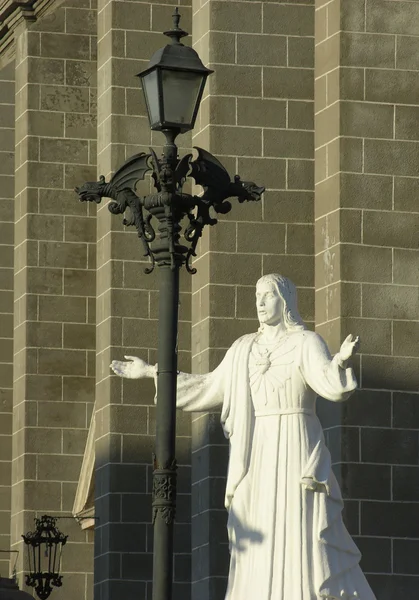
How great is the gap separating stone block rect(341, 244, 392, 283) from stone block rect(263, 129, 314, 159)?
219 centimetres

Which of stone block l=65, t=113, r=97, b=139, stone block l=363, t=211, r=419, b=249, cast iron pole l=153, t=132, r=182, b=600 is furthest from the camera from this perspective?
stone block l=65, t=113, r=97, b=139

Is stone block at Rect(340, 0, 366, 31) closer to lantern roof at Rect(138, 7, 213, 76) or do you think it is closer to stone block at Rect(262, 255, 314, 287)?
stone block at Rect(262, 255, 314, 287)

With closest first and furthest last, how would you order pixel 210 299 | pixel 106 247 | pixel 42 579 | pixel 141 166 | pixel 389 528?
1. pixel 141 166
2. pixel 389 528
3. pixel 210 299
4. pixel 106 247
5. pixel 42 579

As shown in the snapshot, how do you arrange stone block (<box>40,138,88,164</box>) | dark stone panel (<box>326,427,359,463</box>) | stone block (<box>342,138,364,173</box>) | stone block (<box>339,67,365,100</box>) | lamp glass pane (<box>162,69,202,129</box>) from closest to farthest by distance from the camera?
lamp glass pane (<box>162,69,202,129</box>) → dark stone panel (<box>326,427,359,463</box>) → stone block (<box>342,138,364,173</box>) → stone block (<box>339,67,365,100</box>) → stone block (<box>40,138,88,164</box>)

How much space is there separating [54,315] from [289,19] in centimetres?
634

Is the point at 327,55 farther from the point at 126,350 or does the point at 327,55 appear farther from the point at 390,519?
the point at 126,350

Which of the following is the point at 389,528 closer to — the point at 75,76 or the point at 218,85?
the point at 218,85

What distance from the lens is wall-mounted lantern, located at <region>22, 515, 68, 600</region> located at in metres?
23.6

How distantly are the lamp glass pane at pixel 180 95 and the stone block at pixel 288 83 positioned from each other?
20.9ft

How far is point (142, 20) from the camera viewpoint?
890 inches

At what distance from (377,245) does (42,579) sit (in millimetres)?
7506

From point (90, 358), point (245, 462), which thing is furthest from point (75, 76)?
point (245, 462)

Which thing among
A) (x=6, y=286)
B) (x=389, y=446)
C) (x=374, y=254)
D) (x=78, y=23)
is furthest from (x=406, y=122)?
(x=6, y=286)

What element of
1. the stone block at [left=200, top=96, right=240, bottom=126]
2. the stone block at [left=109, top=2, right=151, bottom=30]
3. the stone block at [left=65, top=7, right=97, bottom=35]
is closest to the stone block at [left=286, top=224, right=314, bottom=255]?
the stone block at [left=200, top=96, right=240, bottom=126]
